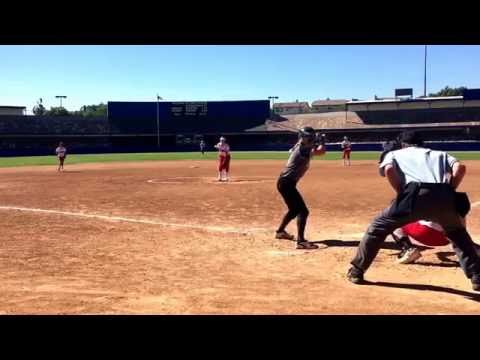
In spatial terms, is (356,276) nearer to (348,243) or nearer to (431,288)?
(431,288)

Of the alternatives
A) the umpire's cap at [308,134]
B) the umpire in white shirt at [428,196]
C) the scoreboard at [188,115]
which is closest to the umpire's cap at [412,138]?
the umpire in white shirt at [428,196]

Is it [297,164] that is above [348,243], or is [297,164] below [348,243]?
above

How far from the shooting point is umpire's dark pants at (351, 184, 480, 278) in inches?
180

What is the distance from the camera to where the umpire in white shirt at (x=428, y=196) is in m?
4.59

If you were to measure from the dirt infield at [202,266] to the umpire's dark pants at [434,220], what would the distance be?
388mm

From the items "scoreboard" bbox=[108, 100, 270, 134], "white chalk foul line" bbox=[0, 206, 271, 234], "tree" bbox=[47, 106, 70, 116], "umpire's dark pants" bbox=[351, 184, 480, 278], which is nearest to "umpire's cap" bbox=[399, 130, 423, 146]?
"umpire's dark pants" bbox=[351, 184, 480, 278]

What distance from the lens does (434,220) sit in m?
4.65

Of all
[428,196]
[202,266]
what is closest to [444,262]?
[428,196]

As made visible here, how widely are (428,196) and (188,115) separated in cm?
6533
